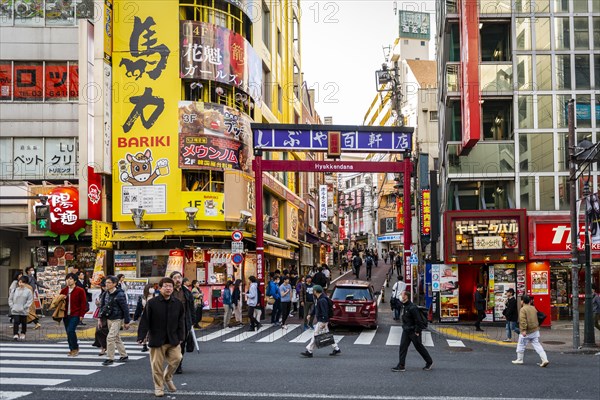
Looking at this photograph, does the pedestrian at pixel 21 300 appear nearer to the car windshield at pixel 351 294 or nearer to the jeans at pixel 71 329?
the jeans at pixel 71 329

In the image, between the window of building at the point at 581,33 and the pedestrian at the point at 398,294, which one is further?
the window of building at the point at 581,33

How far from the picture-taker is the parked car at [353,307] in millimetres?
25047

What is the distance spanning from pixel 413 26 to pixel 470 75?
285ft

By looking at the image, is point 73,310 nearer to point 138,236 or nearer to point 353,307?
point 353,307

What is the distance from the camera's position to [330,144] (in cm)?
3375

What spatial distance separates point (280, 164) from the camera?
110 feet

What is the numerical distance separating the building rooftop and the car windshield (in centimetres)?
6478

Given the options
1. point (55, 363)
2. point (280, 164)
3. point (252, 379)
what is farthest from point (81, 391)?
point (280, 164)

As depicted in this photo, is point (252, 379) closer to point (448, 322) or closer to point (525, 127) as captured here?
point (448, 322)

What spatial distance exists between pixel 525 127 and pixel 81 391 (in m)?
23.2

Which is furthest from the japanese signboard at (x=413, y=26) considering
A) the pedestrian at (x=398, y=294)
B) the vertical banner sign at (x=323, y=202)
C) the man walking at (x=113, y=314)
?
the man walking at (x=113, y=314)

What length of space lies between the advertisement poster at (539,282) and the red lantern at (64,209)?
20306 millimetres

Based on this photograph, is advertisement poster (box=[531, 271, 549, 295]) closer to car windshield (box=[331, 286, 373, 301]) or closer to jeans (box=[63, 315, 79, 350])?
car windshield (box=[331, 286, 373, 301])

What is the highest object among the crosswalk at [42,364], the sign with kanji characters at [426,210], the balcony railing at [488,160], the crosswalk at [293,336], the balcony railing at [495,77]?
the balcony railing at [495,77]
